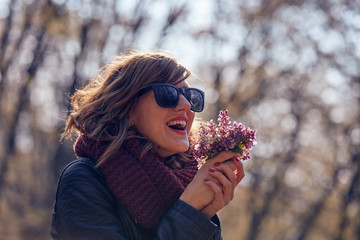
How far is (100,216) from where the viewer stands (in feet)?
7.38

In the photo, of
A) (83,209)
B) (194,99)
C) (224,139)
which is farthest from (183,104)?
(83,209)

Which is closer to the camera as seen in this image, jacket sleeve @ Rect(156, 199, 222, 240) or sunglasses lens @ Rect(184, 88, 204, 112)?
jacket sleeve @ Rect(156, 199, 222, 240)

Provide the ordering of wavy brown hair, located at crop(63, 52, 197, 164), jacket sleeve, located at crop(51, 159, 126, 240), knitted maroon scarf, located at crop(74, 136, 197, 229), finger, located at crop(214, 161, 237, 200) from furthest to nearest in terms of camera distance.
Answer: wavy brown hair, located at crop(63, 52, 197, 164), finger, located at crop(214, 161, 237, 200), knitted maroon scarf, located at crop(74, 136, 197, 229), jacket sleeve, located at crop(51, 159, 126, 240)

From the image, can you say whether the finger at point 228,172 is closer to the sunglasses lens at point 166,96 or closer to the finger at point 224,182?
the finger at point 224,182

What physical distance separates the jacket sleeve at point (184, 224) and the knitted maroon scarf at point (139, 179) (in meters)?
0.09

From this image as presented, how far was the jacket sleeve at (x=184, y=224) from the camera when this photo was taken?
2.26 meters

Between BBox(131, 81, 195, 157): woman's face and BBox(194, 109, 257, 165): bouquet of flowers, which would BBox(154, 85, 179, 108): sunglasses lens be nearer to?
BBox(131, 81, 195, 157): woman's face

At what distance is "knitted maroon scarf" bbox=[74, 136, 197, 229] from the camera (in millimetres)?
2350

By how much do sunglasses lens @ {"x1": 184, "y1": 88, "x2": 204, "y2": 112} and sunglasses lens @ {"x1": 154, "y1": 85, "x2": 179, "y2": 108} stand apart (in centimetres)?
12

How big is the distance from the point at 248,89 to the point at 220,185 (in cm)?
1733

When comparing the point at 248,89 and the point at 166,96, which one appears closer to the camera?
the point at 166,96

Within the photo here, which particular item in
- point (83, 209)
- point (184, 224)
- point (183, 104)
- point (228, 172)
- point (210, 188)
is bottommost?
point (83, 209)

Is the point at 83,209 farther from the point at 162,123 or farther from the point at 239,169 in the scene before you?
the point at 239,169

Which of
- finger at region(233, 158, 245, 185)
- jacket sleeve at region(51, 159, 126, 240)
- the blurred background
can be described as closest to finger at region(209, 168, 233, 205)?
finger at region(233, 158, 245, 185)
